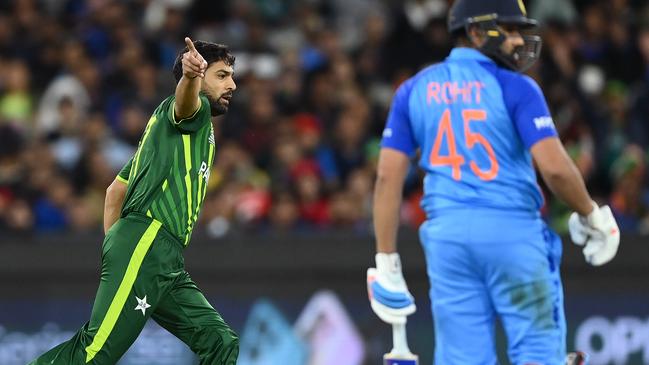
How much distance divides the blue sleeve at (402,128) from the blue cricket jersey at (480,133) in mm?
79

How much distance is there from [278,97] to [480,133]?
763cm

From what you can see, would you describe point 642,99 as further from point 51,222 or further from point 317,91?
point 51,222

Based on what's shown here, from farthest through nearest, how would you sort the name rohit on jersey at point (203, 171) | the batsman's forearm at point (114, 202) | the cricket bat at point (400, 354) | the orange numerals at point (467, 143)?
1. the batsman's forearm at point (114, 202)
2. the name rohit on jersey at point (203, 171)
3. the cricket bat at point (400, 354)
4. the orange numerals at point (467, 143)

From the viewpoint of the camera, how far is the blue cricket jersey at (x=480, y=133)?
6.38m

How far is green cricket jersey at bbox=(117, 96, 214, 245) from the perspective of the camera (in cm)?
677

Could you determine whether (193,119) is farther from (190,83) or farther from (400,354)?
(400,354)

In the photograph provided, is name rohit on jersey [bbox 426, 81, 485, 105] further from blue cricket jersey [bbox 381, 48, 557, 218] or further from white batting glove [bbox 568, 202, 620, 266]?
white batting glove [bbox 568, 202, 620, 266]

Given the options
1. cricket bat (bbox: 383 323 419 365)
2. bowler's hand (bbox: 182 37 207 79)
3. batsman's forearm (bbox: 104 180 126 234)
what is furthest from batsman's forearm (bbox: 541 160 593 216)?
batsman's forearm (bbox: 104 180 126 234)

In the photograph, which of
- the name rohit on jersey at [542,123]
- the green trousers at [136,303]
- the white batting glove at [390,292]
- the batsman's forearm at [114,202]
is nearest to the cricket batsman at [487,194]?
the name rohit on jersey at [542,123]

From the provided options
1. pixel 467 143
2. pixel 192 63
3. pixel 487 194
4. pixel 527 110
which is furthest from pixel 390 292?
pixel 192 63

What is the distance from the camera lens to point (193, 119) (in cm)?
673

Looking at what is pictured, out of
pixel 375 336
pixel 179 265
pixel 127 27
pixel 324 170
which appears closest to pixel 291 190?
pixel 324 170

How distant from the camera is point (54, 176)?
1238 centimetres

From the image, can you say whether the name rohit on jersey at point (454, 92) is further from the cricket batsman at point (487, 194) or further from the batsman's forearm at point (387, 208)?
the batsman's forearm at point (387, 208)
